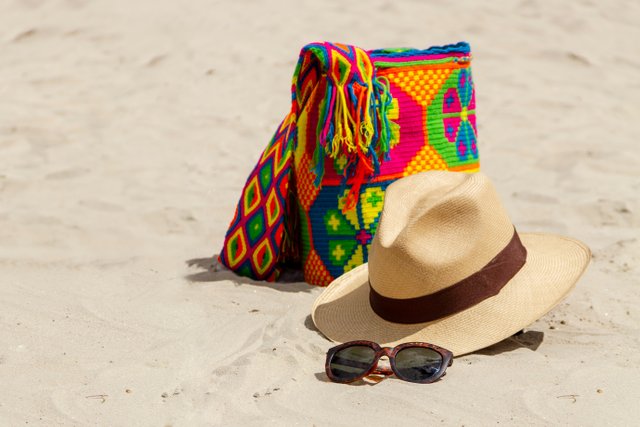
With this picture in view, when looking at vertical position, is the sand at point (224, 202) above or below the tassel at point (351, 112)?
below

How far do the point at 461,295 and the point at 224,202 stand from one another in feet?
7.67

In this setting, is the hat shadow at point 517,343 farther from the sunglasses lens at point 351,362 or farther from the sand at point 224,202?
the sunglasses lens at point 351,362

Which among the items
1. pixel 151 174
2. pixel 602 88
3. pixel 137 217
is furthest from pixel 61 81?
pixel 602 88

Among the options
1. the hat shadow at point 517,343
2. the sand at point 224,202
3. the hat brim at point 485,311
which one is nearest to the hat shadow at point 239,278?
the sand at point 224,202

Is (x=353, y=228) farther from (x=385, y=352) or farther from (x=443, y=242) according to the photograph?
(x=385, y=352)

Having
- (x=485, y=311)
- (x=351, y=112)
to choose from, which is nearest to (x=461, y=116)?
(x=351, y=112)

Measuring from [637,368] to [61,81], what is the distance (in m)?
4.97

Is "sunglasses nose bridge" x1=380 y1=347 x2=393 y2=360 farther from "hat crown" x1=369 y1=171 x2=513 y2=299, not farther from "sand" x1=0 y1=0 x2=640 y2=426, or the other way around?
"hat crown" x1=369 y1=171 x2=513 y2=299

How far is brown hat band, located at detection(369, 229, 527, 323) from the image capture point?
3117 millimetres

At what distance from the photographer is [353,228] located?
3.86 metres

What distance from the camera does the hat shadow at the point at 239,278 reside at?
3.97 meters

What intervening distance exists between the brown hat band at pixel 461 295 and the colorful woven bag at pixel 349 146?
0.68 meters

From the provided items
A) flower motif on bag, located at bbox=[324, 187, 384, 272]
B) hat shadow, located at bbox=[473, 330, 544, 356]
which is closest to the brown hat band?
hat shadow, located at bbox=[473, 330, 544, 356]

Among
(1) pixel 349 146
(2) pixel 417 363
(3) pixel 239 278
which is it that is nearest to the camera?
(2) pixel 417 363
